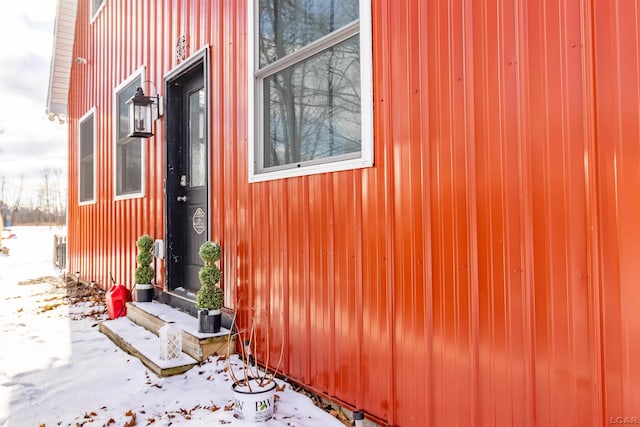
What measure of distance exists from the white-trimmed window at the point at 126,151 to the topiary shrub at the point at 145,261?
0.74 meters

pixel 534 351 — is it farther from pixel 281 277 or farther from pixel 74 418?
pixel 74 418

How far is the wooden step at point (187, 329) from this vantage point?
10.0ft

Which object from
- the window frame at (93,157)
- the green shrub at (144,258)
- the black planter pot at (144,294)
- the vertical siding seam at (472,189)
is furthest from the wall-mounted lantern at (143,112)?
the vertical siding seam at (472,189)

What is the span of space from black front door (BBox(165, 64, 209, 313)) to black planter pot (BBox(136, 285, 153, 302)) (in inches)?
12.8

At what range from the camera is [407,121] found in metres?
1.91

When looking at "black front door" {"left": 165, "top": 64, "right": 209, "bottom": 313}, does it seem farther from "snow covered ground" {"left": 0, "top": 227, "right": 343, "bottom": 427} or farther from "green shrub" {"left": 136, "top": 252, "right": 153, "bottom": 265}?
"snow covered ground" {"left": 0, "top": 227, "right": 343, "bottom": 427}

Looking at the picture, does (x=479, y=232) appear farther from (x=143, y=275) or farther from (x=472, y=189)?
(x=143, y=275)

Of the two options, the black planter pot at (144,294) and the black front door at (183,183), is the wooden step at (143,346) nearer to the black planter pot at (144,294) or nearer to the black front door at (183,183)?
the black planter pot at (144,294)

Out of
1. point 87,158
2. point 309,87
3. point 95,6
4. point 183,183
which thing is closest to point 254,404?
point 309,87

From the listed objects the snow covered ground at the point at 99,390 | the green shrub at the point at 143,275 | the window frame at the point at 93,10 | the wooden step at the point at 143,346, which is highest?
the window frame at the point at 93,10

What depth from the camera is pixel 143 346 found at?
3.41m

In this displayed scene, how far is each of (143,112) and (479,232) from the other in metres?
4.00

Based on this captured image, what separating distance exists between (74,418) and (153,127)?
10.1 ft

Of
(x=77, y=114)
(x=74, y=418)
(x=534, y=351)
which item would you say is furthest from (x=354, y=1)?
(x=77, y=114)
